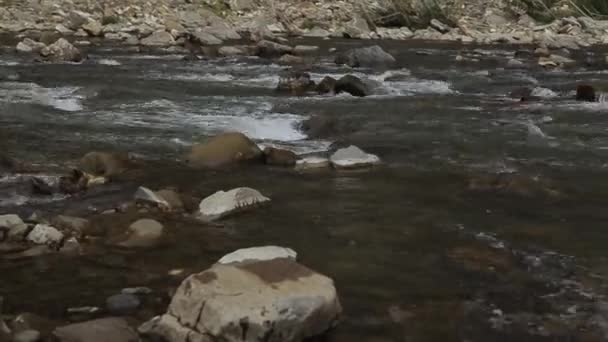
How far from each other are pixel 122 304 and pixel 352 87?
909 cm

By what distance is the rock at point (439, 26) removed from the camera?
2697 centimetres

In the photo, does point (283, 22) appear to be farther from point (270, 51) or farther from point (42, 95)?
point (42, 95)

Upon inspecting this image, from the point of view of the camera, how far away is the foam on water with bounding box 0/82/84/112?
1195 centimetres

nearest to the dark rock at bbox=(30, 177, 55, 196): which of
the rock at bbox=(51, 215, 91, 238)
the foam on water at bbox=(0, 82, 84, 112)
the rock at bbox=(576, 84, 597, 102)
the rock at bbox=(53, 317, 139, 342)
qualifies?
the rock at bbox=(51, 215, 91, 238)

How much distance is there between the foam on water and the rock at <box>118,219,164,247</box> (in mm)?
5743

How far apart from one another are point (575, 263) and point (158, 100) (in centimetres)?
803

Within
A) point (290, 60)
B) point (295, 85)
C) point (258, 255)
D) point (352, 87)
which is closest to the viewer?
point (258, 255)

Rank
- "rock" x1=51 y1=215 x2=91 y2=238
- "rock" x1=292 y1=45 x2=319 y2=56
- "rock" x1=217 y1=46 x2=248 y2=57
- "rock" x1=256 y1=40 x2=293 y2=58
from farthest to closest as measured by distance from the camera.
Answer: "rock" x1=292 y1=45 x2=319 y2=56
"rock" x1=256 y1=40 x2=293 y2=58
"rock" x1=217 y1=46 x2=248 y2=57
"rock" x1=51 y1=215 x2=91 y2=238

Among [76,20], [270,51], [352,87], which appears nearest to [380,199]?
[352,87]

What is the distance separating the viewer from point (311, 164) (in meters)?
8.54

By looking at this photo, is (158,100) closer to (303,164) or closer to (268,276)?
(303,164)

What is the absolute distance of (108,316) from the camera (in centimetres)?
476

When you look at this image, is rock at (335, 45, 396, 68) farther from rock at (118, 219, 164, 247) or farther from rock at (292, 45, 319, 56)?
rock at (118, 219, 164, 247)

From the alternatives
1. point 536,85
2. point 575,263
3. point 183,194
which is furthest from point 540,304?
point 536,85
